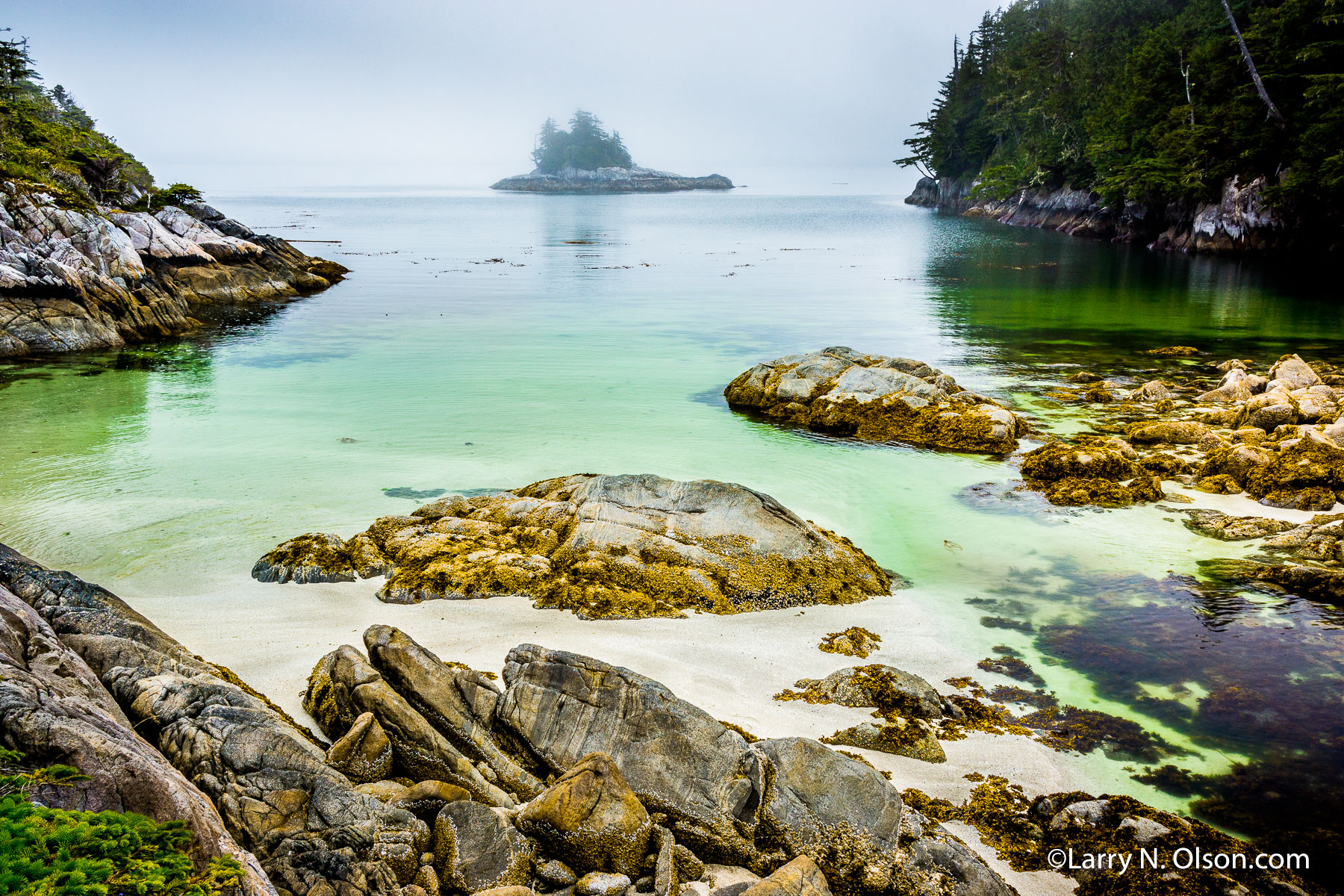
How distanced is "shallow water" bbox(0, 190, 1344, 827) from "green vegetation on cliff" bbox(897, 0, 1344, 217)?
6.11 metres

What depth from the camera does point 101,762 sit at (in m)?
3.38

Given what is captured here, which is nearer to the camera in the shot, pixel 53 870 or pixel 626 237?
pixel 53 870

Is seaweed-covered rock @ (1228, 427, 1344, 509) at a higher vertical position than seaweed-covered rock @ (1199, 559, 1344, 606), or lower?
higher

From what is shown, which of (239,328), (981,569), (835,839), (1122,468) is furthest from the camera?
(239,328)

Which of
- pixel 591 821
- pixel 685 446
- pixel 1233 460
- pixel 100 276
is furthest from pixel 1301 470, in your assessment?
pixel 100 276

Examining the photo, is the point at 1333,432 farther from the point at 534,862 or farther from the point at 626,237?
the point at 626,237

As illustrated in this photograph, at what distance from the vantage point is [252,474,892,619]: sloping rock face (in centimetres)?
810

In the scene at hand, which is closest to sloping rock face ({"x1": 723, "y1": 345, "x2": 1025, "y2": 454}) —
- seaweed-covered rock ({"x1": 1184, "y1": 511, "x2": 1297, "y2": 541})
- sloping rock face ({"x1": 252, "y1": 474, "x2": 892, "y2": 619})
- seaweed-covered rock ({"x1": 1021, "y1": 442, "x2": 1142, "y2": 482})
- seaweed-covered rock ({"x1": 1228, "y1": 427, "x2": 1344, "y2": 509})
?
seaweed-covered rock ({"x1": 1021, "y1": 442, "x2": 1142, "y2": 482})

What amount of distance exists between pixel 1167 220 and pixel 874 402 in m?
50.0

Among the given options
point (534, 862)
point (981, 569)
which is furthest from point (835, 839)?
point (981, 569)

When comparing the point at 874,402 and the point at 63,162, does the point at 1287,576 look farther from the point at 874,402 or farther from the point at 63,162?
the point at 63,162

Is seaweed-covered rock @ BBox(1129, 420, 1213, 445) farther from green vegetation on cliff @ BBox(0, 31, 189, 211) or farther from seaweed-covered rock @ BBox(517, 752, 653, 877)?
green vegetation on cliff @ BBox(0, 31, 189, 211)

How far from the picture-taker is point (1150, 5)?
2376 inches

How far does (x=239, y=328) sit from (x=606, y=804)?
87.9 ft
